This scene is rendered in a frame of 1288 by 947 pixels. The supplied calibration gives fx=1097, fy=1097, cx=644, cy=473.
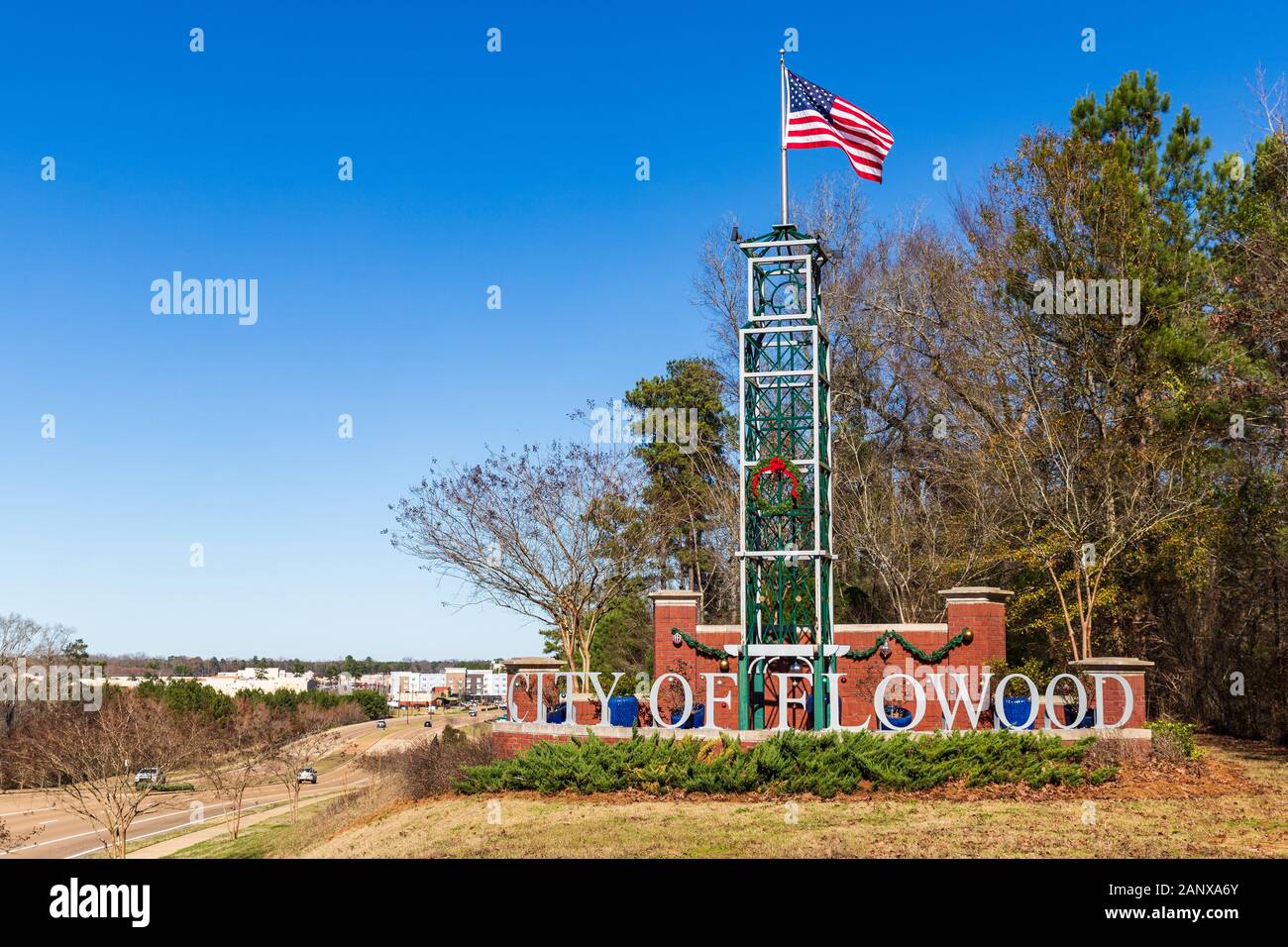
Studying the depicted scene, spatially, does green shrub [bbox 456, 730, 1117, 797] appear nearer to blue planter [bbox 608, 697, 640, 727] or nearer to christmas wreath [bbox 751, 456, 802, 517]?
blue planter [bbox 608, 697, 640, 727]

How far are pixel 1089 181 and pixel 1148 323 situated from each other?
183 inches

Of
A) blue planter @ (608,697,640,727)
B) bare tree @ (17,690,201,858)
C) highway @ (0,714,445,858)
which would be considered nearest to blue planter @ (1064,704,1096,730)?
blue planter @ (608,697,640,727)

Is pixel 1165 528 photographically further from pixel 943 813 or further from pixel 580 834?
pixel 580 834

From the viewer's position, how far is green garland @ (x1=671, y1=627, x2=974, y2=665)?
22875mm

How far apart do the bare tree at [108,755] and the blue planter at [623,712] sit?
19.6 m

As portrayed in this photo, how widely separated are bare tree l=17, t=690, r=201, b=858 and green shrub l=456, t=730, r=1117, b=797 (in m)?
20.6

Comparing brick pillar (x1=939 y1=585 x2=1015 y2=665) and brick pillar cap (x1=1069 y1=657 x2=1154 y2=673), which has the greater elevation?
brick pillar (x1=939 y1=585 x2=1015 y2=665)

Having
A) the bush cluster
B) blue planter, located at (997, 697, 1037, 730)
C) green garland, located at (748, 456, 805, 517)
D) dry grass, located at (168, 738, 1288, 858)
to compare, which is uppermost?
green garland, located at (748, 456, 805, 517)

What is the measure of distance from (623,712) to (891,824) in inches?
321

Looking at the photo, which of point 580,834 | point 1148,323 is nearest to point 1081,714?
point 580,834

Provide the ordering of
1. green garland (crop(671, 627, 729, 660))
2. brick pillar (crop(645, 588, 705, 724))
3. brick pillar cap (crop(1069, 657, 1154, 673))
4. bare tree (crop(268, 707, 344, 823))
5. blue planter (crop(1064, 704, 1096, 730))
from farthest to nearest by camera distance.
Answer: bare tree (crop(268, 707, 344, 823)) < brick pillar (crop(645, 588, 705, 724)) < green garland (crop(671, 627, 729, 660)) < blue planter (crop(1064, 704, 1096, 730)) < brick pillar cap (crop(1069, 657, 1154, 673))

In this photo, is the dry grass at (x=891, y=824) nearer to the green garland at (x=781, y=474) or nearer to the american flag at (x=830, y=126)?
the green garland at (x=781, y=474)

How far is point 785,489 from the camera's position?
23.8 metres

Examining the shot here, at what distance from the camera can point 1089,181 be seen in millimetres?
32938
